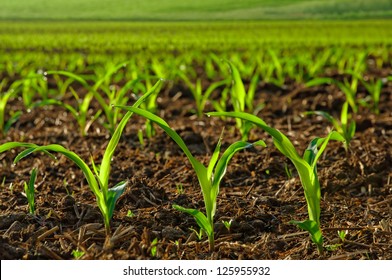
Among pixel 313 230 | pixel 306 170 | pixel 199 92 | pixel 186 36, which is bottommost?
pixel 186 36

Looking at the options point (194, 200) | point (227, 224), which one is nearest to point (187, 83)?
point (194, 200)

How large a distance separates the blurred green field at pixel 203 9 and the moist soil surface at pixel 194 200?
220 cm

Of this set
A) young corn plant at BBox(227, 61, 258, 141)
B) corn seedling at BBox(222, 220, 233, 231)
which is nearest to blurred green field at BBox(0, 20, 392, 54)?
young corn plant at BBox(227, 61, 258, 141)

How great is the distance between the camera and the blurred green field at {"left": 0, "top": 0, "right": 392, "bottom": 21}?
6.32 m

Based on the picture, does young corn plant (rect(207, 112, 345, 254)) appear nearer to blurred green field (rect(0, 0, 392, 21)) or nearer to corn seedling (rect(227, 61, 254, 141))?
corn seedling (rect(227, 61, 254, 141))

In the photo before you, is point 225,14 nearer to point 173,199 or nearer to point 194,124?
point 194,124

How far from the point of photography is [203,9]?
6.96m

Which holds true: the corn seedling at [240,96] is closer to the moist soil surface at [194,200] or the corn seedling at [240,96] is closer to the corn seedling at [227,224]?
the moist soil surface at [194,200]

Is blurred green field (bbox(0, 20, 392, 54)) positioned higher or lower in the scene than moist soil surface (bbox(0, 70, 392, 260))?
lower

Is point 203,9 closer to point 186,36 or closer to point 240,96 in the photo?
point 240,96

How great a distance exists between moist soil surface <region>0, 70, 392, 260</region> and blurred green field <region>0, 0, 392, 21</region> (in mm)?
2201

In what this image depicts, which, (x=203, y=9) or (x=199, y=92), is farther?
(x=203, y=9)

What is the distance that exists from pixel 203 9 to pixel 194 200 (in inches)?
182
